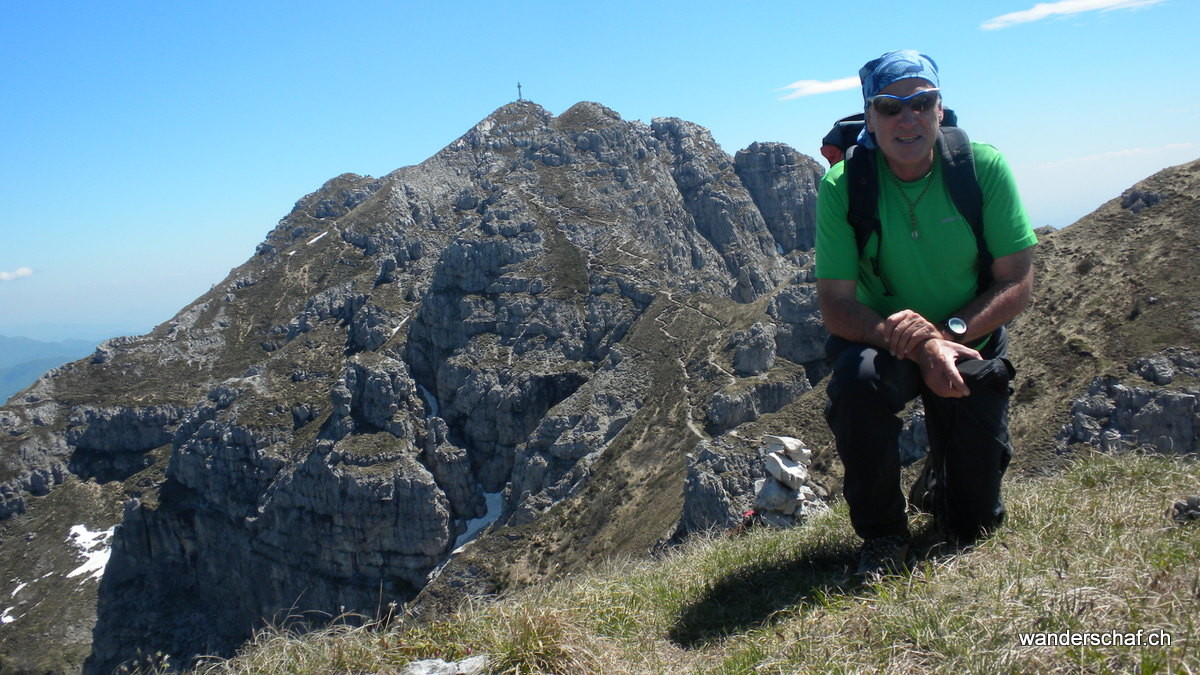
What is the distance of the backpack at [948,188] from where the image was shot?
15.3ft

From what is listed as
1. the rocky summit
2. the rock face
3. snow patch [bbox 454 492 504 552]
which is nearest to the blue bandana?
the rocky summit

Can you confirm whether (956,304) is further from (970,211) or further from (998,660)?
(998,660)

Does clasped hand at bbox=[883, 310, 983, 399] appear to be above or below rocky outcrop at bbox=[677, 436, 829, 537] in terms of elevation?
above

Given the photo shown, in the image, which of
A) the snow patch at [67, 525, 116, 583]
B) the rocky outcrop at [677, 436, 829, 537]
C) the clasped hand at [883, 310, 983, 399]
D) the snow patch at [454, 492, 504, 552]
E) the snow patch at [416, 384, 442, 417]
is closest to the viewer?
the clasped hand at [883, 310, 983, 399]

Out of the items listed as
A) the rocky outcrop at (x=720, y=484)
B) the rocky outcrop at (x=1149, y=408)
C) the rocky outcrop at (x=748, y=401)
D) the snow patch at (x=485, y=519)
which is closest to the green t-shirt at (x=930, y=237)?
the rocky outcrop at (x=720, y=484)

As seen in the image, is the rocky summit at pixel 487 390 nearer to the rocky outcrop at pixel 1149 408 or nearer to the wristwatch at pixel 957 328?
the rocky outcrop at pixel 1149 408

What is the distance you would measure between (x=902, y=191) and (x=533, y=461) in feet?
225

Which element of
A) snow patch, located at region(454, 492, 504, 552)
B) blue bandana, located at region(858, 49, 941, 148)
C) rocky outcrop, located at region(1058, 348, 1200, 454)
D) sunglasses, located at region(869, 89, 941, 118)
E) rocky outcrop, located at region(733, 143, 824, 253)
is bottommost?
snow patch, located at region(454, 492, 504, 552)

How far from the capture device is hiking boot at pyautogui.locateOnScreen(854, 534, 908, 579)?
14.8 feet

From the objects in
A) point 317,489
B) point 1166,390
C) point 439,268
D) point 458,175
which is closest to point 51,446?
point 317,489

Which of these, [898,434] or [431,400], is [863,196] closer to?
[898,434]

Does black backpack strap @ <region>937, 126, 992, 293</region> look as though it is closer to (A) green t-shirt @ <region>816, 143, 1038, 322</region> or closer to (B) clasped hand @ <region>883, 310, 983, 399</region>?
(A) green t-shirt @ <region>816, 143, 1038, 322</region>

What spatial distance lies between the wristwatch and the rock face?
5255 centimetres

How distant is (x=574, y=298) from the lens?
90.4 metres
